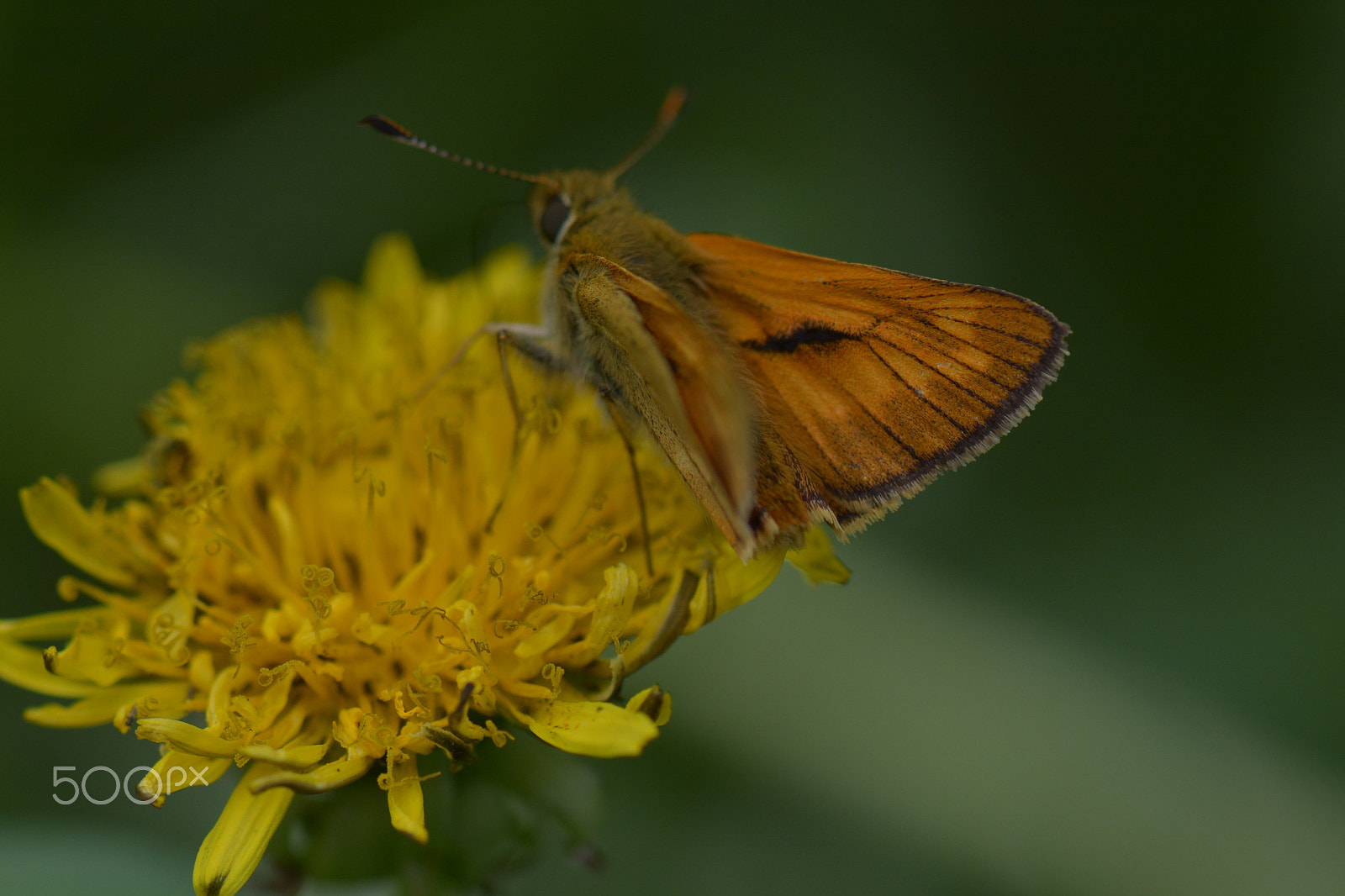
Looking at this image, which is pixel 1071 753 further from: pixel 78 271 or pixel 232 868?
pixel 78 271

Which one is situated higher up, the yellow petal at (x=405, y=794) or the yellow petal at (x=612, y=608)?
the yellow petal at (x=612, y=608)

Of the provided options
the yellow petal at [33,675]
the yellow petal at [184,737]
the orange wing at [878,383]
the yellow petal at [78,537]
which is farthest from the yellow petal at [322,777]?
the orange wing at [878,383]

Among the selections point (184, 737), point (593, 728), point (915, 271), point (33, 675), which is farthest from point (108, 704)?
point (915, 271)

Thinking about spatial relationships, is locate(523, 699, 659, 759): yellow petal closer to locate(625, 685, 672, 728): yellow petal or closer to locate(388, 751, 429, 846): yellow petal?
locate(625, 685, 672, 728): yellow petal

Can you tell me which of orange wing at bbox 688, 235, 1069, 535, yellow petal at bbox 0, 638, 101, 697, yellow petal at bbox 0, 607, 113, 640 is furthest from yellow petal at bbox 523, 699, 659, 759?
yellow petal at bbox 0, 607, 113, 640

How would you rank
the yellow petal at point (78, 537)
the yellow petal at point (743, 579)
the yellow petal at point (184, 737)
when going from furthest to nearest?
the yellow petal at point (78, 537) → the yellow petal at point (743, 579) → the yellow petal at point (184, 737)

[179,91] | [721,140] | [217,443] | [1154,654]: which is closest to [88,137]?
[179,91]

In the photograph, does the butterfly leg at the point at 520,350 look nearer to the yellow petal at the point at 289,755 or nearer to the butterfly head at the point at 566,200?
the butterfly head at the point at 566,200
